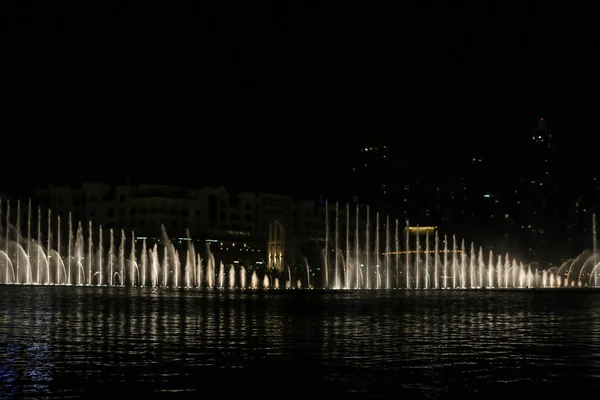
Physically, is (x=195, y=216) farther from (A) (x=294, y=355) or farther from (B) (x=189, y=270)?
(A) (x=294, y=355)

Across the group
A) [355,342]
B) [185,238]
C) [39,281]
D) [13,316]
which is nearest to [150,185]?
[185,238]

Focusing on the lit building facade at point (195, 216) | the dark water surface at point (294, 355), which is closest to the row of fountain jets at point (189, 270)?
the lit building facade at point (195, 216)

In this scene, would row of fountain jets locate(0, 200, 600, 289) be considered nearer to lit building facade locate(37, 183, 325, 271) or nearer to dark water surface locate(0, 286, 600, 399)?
lit building facade locate(37, 183, 325, 271)

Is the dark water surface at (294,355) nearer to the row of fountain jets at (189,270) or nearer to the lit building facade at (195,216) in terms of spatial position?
the row of fountain jets at (189,270)

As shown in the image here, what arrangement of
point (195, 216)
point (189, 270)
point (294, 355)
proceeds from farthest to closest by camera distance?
point (195, 216), point (189, 270), point (294, 355)

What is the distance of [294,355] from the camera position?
77.4ft

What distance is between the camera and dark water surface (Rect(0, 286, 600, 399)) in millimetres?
18125

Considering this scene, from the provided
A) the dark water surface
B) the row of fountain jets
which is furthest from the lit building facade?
the dark water surface

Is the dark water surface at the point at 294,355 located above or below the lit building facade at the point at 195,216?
below

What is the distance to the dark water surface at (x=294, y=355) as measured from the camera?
18125mm

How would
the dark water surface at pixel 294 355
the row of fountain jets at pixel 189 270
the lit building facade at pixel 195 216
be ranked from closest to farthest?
1. the dark water surface at pixel 294 355
2. the row of fountain jets at pixel 189 270
3. the lit building facade at pixel 195 216

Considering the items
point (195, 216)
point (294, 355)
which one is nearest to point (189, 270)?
point (195, 216)

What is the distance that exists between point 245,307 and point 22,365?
2623 cm

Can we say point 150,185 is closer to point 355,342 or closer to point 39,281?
point 39,281
